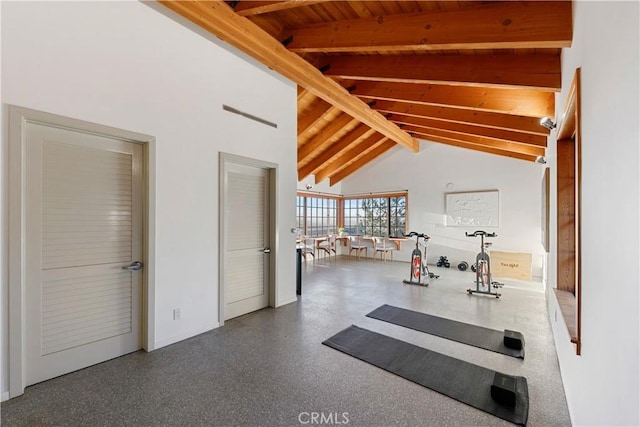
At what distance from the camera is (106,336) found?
8.71ft

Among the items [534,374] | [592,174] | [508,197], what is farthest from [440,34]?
[508,197]

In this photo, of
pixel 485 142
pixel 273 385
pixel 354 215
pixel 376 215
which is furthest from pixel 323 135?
pixel 273 385

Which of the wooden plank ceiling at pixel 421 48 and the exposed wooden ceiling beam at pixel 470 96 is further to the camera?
the exposed wooden ceiling beam at pixel 470 96

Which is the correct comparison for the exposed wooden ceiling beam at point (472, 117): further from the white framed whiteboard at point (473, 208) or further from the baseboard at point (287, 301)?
the baseboard at point (287, 301)

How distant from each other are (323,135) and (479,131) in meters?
3.40

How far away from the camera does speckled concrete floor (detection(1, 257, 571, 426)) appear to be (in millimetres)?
1953

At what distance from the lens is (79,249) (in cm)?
248

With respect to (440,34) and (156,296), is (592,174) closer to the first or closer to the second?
(440,34)

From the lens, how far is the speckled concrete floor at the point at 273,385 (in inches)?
76.9

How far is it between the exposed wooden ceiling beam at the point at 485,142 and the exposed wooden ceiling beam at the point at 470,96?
5.76ft


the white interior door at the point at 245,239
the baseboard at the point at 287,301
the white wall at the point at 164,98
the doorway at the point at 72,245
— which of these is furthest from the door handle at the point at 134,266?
the baseboard at the point at 287,301

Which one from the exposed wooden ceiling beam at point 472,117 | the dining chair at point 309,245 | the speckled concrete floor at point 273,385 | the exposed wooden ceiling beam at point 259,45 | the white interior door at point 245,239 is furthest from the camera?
the dining chair at point 309,245

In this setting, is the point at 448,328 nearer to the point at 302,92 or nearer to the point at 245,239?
the point at 245,239

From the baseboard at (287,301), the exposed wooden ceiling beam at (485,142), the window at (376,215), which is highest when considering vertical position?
the exposed wooden ceiling beam at (485,142)
